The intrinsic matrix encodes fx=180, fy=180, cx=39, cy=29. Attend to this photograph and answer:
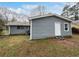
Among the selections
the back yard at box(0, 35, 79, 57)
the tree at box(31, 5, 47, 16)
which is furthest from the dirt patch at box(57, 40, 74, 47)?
the tree at box(31, 5, 47, 16)

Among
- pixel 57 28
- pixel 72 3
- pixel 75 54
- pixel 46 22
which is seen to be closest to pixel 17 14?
pixel 46 22

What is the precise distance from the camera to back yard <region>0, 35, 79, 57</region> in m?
6.22

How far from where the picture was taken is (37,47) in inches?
248

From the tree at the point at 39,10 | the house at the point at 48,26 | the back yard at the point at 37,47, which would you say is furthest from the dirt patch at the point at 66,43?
the tree at the point at 39,10

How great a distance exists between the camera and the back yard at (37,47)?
622 cm

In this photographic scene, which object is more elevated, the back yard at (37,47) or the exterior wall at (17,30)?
the exterior wall at (17,30)

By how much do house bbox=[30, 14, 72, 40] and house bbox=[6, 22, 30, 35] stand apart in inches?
8.6

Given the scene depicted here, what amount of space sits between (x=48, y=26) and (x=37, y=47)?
84 centimetres

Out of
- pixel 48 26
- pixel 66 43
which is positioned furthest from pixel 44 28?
pixel 66 43

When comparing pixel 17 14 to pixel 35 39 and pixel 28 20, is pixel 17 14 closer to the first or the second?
pixel 28 20

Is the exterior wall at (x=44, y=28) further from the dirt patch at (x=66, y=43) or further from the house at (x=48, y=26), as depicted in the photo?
the dirt patch at (x=66, y=43)

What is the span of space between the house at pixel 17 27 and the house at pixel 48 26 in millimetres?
219

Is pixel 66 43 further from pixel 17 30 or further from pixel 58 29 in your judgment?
pixel 17 30

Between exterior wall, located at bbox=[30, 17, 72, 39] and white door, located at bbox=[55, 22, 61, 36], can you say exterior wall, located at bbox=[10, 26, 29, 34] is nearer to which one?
exterior wall, located at bbox=[30, 17, 72, 39]
